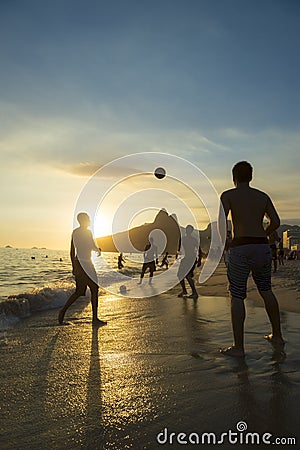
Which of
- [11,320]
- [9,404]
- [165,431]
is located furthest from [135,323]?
[165,431]

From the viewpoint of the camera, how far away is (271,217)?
5141mm

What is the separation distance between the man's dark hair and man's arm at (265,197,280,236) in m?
0.41

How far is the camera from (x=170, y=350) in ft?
16.6

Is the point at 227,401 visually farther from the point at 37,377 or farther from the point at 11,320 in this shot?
the point at 11,320

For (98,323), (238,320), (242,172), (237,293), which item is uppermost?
(242,172)

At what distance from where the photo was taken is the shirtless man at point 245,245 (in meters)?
4.86

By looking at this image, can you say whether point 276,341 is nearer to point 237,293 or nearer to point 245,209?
point 237,293

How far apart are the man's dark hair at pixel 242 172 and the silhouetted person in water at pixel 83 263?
12.8 ft

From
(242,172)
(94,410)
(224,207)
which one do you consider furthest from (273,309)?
(94,410)

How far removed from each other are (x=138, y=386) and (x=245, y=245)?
85.2 inches

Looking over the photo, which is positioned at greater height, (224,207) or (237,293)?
(224,207)

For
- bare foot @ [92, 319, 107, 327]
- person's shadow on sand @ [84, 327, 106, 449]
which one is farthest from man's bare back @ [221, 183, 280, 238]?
bare foot @ [92, 319, 107, 327]

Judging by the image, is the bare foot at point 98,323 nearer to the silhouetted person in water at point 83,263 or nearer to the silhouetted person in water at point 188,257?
the silhouetted person in water at point 83,263

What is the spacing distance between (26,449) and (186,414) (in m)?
1.16
